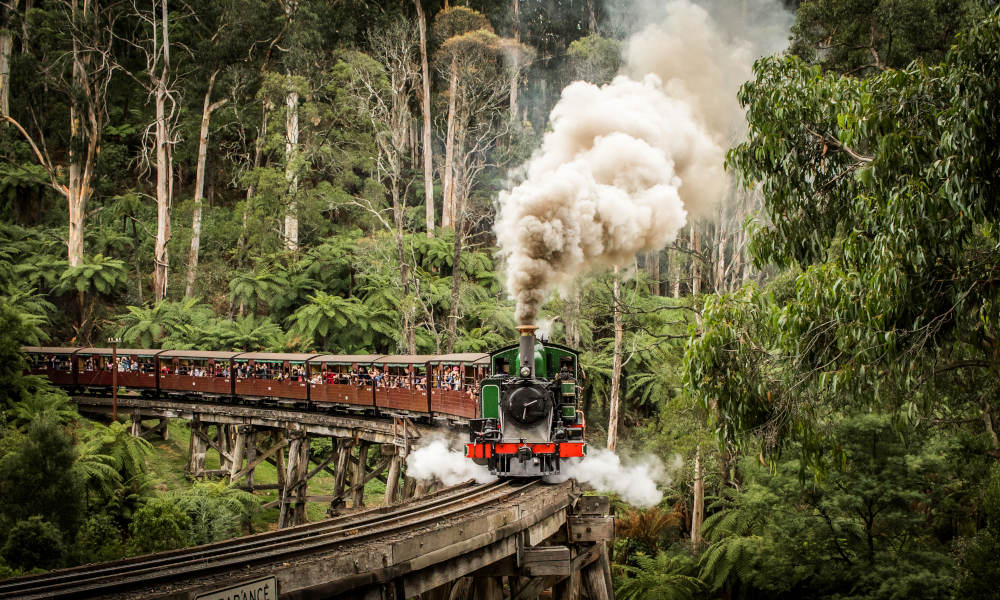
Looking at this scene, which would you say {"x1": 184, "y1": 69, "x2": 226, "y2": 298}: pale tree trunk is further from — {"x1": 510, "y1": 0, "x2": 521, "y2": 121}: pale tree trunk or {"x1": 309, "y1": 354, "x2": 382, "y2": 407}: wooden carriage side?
{"x1": 309, "y1": 354, "x2": 382, "y2": 407}: wooden carriage side

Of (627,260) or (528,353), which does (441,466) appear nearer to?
(528,353)

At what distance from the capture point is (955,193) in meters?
6.54

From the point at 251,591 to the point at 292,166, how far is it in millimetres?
28199

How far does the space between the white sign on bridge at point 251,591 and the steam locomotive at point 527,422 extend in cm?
647

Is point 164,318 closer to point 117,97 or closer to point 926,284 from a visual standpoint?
point 117,97

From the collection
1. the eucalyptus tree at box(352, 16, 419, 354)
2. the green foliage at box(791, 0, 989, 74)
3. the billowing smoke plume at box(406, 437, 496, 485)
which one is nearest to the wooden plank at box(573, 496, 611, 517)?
the billowing smoke plume at box(406, 437, 496, 485)

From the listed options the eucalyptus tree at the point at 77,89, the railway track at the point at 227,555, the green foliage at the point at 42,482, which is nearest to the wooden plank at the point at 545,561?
the railway track at the point at 227,555

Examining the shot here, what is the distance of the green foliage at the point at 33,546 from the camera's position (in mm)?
12156

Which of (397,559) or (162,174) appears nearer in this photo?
(397,559)

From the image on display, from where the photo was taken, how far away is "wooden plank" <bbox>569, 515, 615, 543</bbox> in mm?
11008

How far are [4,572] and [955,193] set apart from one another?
13.1m

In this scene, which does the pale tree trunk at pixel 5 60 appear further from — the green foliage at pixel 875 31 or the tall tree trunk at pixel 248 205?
the green foliage at pixel 875 31

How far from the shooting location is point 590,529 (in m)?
11.1

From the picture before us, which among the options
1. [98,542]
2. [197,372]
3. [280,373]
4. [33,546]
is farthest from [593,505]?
[197,372]
